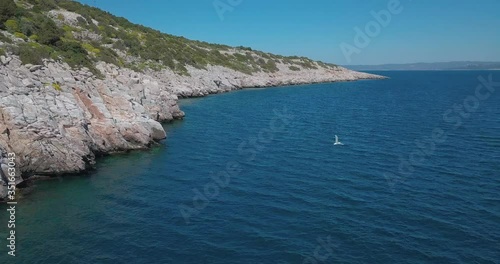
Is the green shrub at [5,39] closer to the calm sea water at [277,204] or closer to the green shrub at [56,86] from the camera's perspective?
the green shrub at [56,86]

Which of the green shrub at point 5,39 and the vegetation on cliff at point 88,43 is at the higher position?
the vegetation on cliff at point 88,43

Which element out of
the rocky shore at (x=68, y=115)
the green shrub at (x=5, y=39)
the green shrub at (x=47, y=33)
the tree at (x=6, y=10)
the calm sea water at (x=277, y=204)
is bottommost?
the calm sea water at (x=277, y=204)

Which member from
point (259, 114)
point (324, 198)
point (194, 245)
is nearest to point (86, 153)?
point (194, 245)

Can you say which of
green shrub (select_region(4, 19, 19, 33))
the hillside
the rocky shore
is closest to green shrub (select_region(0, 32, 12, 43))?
the hillside

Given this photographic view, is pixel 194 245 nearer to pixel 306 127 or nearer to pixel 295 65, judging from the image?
pixel 306 127

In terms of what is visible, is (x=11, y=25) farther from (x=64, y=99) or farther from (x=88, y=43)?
(x=64, y=99)

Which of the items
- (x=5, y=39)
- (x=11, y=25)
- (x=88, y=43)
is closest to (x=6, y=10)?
(x=11, y=25)

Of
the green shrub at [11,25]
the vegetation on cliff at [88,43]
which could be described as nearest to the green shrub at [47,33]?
the vegetation on cliff at [88,43]

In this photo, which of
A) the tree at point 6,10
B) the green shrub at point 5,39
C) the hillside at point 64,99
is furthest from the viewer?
the tree at point 6,10
